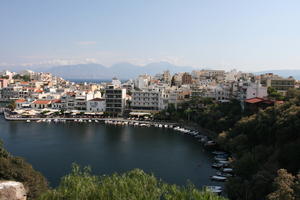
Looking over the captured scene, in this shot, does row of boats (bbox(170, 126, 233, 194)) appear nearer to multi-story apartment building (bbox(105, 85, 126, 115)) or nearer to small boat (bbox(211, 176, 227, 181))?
small boat (bbox(211, 176, 227, 181))

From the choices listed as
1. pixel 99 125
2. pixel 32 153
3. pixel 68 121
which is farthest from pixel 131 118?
pixel 32 153

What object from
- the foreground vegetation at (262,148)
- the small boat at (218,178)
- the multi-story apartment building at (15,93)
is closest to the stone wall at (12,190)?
the foreground vegetation at (262,148)

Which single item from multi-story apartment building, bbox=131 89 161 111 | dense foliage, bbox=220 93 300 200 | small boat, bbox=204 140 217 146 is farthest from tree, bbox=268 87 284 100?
multi-story apartment building, bbox=131 89 161 111

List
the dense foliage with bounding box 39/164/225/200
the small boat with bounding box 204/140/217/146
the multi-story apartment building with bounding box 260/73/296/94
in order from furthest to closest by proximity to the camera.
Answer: the multi-story apartment building with bounding box 260/73/296/94 → the small boat with bounding box 204/140/217/146 → the dense foliage with bounding box 39/164/225/200

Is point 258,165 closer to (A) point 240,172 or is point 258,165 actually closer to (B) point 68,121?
(A) point 240,172

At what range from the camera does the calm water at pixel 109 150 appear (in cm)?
1759

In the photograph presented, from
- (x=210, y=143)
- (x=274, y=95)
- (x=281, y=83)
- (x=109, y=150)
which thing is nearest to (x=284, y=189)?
(x=210, y=143)

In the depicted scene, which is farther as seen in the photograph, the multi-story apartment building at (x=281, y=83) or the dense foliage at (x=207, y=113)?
the multi-story apartment building at (x=281, y=83)

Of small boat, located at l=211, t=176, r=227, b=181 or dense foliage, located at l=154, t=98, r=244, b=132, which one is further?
dense foliage, located at l=154, t=98, r=244, b=132

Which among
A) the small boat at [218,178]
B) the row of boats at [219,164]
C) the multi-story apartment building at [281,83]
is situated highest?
the multi-story apartment building at [281,83]

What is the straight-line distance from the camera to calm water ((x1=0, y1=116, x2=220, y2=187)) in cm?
1759

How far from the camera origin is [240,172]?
14.2 m

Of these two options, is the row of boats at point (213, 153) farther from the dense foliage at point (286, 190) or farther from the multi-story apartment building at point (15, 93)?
the multi-story apartment building at point (15, 93)

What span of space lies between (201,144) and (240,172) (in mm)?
10151
